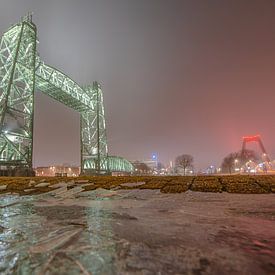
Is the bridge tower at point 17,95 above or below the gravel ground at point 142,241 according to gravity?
above

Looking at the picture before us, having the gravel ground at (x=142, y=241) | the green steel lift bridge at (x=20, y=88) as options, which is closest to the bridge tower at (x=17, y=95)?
the green steel lift bridge at (x=20, y=88)

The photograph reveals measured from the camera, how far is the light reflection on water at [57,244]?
4.93 feet

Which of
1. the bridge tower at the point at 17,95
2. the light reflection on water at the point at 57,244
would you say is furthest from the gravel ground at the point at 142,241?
the bridge tower at the point at 17,95

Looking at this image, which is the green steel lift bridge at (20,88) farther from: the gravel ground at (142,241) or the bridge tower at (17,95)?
the gravel ground at (142,241)

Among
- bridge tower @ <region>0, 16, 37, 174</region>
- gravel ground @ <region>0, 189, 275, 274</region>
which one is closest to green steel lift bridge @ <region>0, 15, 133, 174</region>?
bridge tower @ <region>0, 16, 37, 174</region>

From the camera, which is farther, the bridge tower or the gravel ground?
the bridge tower

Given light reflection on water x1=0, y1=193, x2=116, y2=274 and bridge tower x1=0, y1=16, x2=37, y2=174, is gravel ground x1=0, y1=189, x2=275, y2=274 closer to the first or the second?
light reflection on water x1=0, y1=193, x2=116, y2=274

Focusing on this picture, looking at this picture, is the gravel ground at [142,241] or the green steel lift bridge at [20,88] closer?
the gravel ground at [142,241]

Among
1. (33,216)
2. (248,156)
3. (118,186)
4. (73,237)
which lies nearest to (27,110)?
(118,186)

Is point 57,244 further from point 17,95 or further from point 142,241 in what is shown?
point 17,95

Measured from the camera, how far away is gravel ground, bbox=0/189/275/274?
1477 mm

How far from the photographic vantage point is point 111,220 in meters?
2.85

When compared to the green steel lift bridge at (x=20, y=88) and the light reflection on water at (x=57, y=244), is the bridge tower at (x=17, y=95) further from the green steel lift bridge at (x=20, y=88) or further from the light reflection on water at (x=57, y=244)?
the light reflection on water at (x=57, y=244)

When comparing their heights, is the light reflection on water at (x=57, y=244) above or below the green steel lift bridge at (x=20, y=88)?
below
